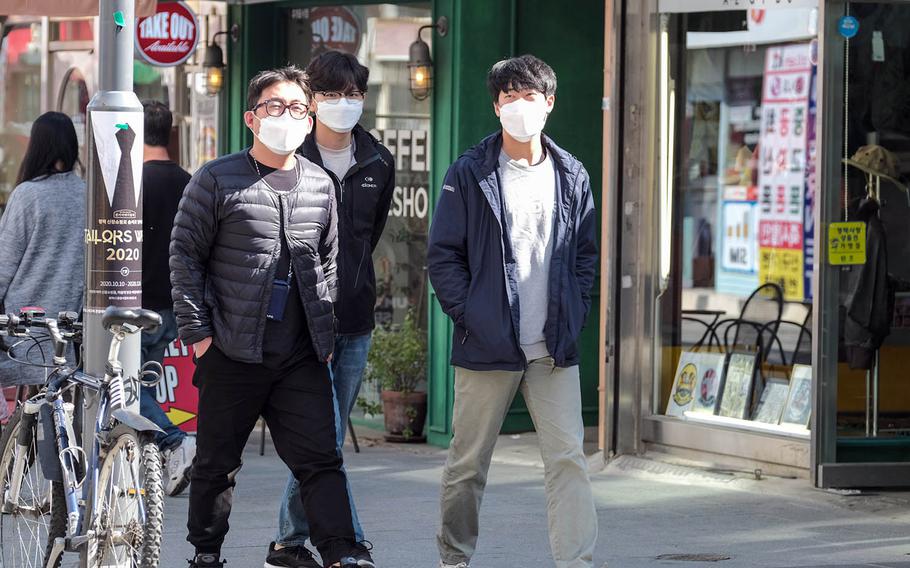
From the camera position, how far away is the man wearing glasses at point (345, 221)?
20.2 feet

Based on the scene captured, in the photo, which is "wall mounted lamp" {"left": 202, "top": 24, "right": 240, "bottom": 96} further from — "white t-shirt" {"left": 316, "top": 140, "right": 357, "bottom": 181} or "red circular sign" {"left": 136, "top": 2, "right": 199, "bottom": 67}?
"white t-shirt" {"left": 316, "top": 140, "right": 357, "bottom": 181}

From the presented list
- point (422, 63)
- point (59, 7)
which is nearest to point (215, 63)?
point (422, 63)

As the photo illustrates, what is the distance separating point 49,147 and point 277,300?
2209 millimetres

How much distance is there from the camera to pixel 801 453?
334 inches

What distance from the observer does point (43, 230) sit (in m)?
7.42

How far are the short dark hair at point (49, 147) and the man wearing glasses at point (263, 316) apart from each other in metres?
1.86

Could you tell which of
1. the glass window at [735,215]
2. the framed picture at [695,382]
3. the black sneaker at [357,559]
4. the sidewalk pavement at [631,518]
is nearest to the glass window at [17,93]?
the sidewalk pavement at [631,518]

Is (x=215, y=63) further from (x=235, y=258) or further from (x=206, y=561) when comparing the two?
(x=206, y=561)

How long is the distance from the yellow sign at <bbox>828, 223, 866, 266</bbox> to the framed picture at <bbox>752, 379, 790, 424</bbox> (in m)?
1.00

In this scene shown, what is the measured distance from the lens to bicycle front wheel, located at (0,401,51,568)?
590 centimetres

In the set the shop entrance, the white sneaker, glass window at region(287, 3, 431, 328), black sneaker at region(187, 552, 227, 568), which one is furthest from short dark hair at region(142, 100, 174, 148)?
the shop entrance

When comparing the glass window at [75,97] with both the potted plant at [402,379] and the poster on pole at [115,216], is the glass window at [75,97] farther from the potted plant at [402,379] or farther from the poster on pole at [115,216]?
the poster on pole at [115,216]

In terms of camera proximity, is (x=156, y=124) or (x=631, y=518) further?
(x=156, y=124)

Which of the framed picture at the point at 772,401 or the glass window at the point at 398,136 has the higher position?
the glass window at the point at 398,136
